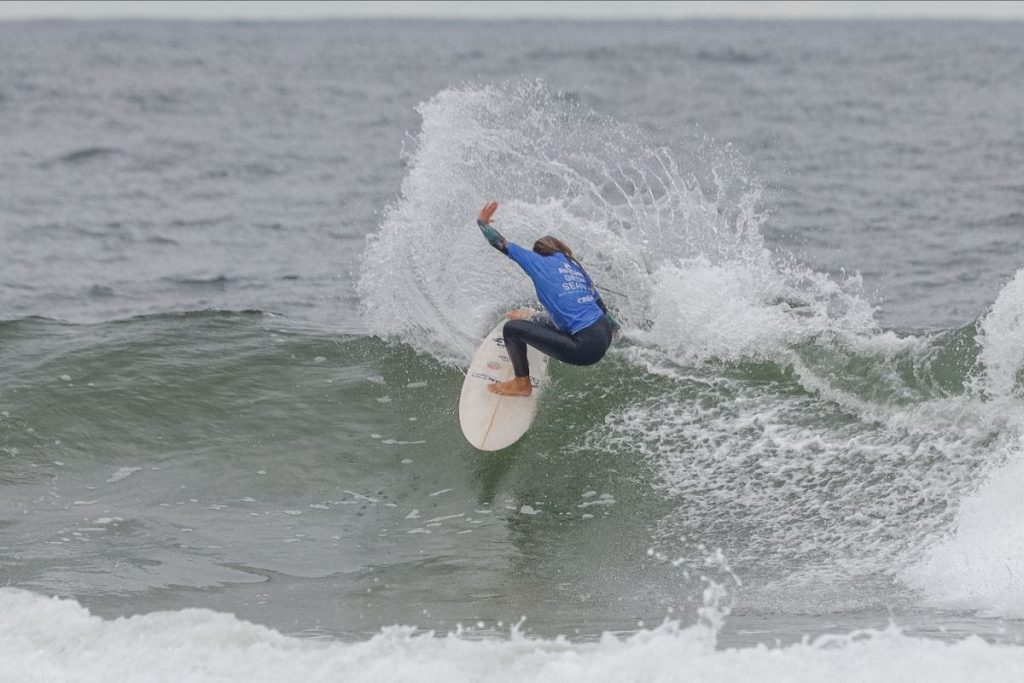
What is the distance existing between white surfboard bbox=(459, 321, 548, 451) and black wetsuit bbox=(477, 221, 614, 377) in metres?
0.36

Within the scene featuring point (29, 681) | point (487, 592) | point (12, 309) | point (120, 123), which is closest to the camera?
point (29, 681)

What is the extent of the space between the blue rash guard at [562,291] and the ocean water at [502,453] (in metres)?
1.19

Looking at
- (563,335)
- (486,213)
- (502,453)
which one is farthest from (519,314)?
(502,453)

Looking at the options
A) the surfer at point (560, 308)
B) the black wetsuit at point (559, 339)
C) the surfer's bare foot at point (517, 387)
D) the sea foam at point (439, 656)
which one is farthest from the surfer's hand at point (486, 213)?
the sea foam at point (439, 656)

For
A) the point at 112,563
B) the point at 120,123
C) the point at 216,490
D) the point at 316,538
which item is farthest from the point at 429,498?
the point at 120,123

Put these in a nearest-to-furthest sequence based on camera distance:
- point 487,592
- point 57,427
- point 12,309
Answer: point 487,592 < point 57,427 < point 12,309

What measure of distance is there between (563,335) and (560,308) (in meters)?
0.24

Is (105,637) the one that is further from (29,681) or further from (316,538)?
(316,538)

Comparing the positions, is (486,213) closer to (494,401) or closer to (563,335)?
(563,335)

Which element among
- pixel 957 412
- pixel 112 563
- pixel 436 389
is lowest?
pixel 112 563

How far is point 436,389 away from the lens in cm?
1226

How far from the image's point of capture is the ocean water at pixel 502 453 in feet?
23.6

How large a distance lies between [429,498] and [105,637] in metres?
3.51

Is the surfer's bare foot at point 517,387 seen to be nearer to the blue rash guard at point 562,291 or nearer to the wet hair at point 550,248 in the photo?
the blue rash guard at point 562,291
